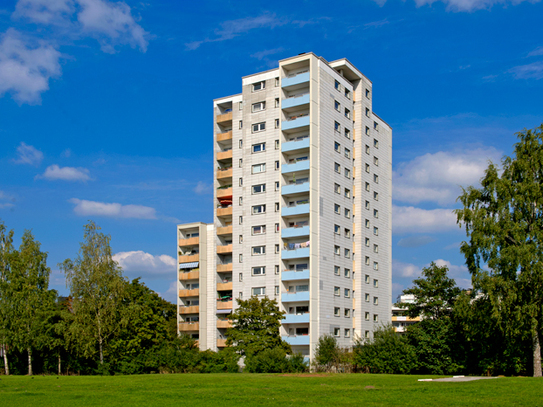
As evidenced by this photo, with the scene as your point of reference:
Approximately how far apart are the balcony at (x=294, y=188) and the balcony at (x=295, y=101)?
11.3 meters

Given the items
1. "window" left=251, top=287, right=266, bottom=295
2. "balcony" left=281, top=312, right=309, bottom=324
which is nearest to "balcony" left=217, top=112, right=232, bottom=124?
"window" left=251, top=287, right=266, bottom=295

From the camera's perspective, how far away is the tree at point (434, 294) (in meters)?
61.3

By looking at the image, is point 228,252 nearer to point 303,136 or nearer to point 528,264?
point 303,136

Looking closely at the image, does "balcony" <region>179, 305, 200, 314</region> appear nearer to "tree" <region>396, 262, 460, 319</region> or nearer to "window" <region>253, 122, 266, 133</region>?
"window" <region>253, 122, 266, 133</region>

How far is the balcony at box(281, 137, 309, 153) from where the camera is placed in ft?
258

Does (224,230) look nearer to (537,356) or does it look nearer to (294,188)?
(294,188)

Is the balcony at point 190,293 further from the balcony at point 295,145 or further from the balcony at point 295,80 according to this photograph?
the balcony at point 295,80

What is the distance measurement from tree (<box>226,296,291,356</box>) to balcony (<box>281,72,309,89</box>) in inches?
1228

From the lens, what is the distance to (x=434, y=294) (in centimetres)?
6178

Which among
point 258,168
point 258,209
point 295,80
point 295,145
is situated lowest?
point 258,209

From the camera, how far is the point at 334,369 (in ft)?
208

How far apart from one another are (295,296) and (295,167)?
1749cm

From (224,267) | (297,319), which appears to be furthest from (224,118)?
(297,319)

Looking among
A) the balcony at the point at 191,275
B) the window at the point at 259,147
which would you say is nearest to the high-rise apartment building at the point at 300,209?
the window at the point at 259,147
